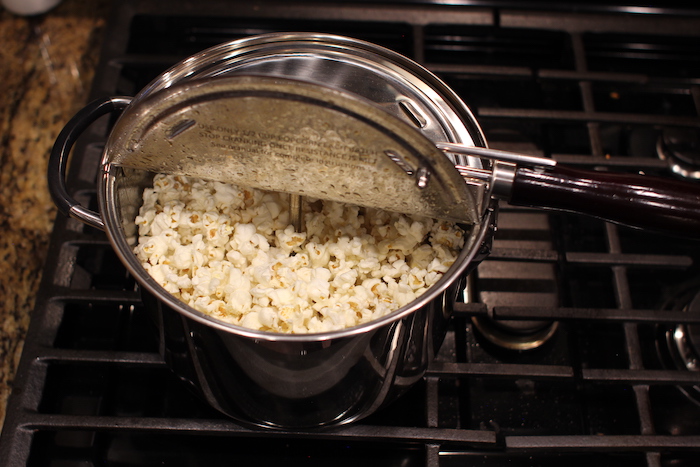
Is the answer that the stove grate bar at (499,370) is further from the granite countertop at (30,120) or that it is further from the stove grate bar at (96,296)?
the granite countertop at (30,120)

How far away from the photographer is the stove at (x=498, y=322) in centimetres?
73

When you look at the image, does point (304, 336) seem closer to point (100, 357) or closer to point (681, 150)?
point (100, 357)

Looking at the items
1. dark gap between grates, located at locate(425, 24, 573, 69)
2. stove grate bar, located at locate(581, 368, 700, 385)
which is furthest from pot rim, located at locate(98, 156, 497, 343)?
dark gap between grates, located at locate(425, 24, 573, 69)

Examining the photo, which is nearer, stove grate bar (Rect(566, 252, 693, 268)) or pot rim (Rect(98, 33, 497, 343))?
pot rim (Rect(98, 33, 497, 343))

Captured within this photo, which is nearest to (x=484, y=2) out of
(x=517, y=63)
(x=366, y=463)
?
(x=517, y=63)

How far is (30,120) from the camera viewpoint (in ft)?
3.30

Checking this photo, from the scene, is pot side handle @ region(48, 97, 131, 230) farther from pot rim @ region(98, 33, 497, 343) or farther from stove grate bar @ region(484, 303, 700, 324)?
stove grate bar @ region(484, 303, 700, 324)

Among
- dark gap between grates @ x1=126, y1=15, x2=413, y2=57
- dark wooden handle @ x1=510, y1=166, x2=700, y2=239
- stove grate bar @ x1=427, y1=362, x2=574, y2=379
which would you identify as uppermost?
dark gap between grates @ x1=126, y1=15, x2=413, y2=57

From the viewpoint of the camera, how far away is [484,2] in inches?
41.9

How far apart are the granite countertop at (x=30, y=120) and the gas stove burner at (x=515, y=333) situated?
637mm

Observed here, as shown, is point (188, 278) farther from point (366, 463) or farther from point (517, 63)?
point (517, 63)

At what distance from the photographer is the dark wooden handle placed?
2.04 ft

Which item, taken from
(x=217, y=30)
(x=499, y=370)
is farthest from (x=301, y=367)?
(x=217, y=30)

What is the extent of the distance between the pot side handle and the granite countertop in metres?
0.25
